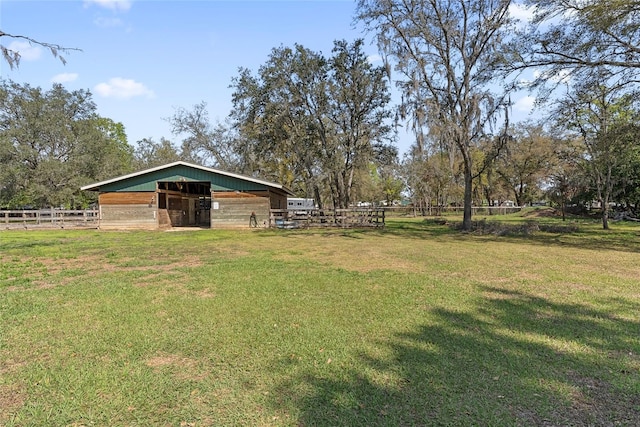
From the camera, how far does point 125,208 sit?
22.4 m

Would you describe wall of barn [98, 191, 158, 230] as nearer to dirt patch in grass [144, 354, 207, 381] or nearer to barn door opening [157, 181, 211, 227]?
barn door opening [157, 181, 211, 227]

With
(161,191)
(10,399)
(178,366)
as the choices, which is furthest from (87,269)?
(161,191)

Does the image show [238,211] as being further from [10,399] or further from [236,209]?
[10,399]

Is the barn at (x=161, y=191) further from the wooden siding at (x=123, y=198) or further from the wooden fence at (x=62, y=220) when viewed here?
the wooden fence at (x=62, y=220)

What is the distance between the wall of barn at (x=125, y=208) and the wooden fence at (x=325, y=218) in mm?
7940

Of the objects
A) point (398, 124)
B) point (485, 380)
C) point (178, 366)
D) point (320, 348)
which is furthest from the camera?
point (398, 124)

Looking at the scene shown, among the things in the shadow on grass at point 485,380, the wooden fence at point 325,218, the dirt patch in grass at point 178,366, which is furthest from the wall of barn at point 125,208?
the shadow on grass at point 485,380

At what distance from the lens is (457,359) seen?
138 inches

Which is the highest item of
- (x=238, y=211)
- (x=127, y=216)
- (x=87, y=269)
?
(x=238, y=211)

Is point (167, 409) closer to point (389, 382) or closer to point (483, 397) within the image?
point (389, 382)

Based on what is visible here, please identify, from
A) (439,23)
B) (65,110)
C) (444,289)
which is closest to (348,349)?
(444,289)

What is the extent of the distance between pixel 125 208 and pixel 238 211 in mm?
7184

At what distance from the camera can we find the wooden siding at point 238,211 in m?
22.3

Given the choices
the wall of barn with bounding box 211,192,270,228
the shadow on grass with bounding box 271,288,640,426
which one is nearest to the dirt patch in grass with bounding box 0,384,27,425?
the shadow on grass with bounding box 271,288,640,426
